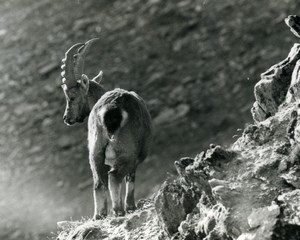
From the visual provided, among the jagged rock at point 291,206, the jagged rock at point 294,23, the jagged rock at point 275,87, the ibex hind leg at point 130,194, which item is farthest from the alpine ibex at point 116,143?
the jagged rock at point 291,206

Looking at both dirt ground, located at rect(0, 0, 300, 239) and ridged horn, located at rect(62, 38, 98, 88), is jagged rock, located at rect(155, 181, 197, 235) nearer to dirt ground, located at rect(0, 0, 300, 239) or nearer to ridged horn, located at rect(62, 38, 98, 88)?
ridged horn, located at rect(62, 38, 98, 88)

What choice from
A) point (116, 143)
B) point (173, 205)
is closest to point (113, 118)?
point (116, 143)

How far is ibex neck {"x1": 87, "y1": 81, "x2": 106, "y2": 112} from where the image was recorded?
43.3 ft

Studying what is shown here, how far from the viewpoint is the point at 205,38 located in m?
60.4

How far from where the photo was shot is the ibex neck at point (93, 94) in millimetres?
13195

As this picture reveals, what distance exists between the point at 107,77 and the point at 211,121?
12.3 m

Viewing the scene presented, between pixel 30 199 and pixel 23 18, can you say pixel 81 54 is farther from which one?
pixel 23 18

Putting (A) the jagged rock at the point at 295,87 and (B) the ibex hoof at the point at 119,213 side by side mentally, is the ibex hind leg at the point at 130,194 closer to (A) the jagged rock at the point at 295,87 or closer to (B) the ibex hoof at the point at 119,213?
(B) the ibex hoof at the point at 119,213

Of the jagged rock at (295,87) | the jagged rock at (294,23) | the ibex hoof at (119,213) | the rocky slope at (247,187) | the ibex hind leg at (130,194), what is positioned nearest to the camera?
the rocky slope at (247,187)

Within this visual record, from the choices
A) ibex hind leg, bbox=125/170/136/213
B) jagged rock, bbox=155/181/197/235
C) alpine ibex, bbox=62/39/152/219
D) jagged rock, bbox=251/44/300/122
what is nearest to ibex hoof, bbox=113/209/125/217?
alpine ibex, bbox=62/39/152/219

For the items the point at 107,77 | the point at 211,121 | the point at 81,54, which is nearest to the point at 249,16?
the point at 107,77

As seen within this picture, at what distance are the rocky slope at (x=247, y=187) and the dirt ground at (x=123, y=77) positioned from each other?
22.7 m

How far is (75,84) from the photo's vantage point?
13.0m

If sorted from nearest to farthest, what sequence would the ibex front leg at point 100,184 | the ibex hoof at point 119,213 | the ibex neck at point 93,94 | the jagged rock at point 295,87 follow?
the jagged rock at point 295,87 < the ibex hoof at point 119,213 < the ibex front leg at point 100,184 < the ibex neck at point 93,94
